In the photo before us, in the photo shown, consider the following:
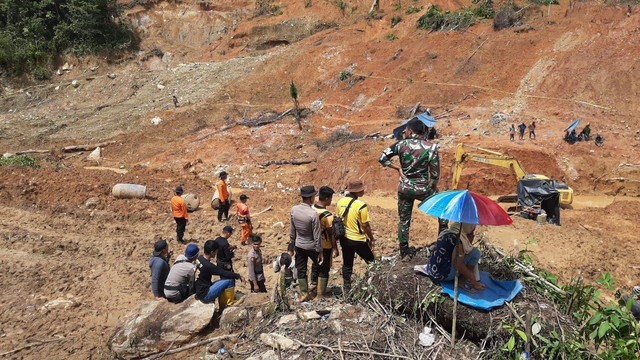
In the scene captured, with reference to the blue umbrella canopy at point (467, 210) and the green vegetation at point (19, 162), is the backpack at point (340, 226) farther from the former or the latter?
the green vegetation at point (19, 162)

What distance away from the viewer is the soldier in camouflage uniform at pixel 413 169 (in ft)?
18.3

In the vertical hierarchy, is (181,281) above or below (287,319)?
below

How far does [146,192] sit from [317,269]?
9269 mm

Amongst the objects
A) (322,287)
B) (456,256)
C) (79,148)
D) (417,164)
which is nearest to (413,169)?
(417,164)

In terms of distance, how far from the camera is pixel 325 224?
5.79 m

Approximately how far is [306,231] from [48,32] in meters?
33.9

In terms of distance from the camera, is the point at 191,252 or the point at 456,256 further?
the point at 191,252

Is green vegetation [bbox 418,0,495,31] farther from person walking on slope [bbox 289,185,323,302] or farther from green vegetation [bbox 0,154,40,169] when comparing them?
person walking on slope [bbox 289,185,323,302]

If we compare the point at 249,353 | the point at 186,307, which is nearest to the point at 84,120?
the point at 186,307

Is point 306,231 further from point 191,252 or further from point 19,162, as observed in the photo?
point 19,162

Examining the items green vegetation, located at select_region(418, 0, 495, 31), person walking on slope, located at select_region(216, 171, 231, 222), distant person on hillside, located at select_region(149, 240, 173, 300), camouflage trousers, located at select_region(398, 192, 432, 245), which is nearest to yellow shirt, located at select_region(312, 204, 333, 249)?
camouflage trousers, located at select_region(398, 192, 432, 245)

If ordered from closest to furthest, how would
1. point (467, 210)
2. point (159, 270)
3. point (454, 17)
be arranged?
point (467, 210)
point (159, 270)
point (454, 17)

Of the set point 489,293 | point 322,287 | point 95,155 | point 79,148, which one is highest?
point 489,293

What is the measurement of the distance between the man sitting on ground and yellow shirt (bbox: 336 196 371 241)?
106 cm
